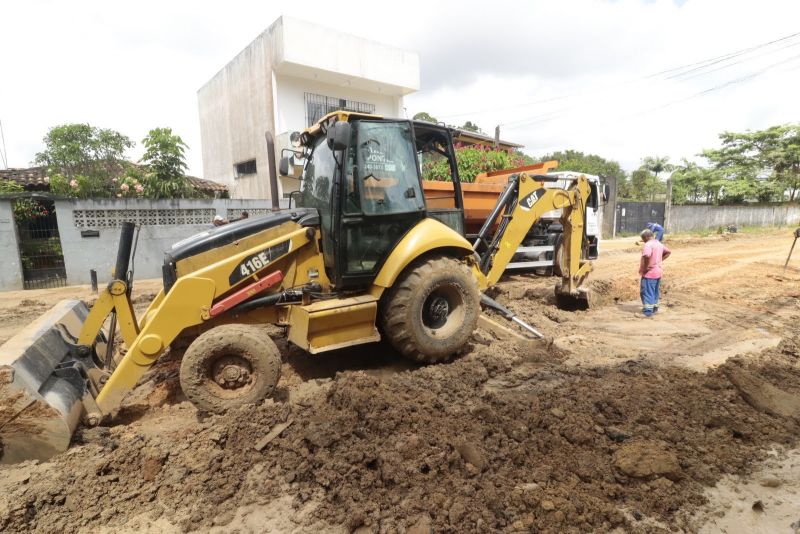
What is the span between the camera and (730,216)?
23828mm

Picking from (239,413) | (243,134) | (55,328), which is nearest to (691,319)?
(239,413)

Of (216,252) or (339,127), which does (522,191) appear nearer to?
(339,127)

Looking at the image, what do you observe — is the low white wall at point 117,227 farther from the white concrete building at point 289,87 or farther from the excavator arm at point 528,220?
the excavator arm at point 528,220

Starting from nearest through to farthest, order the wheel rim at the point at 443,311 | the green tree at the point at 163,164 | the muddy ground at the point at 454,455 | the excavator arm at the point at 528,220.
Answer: the muddy ground at the point at 454,455
the wheel rim at the point at 443,311
the excavator arm at the point at 528,220
the green tree at the point at 163,164

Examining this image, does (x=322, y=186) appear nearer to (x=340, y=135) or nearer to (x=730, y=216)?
(x=340, y=135)

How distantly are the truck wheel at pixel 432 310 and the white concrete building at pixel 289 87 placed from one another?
→ 8773mm

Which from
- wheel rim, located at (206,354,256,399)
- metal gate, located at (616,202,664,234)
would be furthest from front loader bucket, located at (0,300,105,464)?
metal gate, located at (616,202,664,234)

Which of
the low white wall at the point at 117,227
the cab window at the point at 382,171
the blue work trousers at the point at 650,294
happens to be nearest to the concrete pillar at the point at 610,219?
the blue work trousers at the point at 650,294

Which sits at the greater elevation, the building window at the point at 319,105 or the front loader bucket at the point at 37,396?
the building window at the point at 319,105

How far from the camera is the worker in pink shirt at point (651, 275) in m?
6.31

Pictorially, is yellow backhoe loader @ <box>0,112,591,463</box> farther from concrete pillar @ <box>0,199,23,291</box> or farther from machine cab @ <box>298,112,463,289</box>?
concrete pillar @ <box>0,199,23,291</box>

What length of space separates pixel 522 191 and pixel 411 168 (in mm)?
2219

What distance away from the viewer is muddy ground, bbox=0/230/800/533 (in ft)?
7.46

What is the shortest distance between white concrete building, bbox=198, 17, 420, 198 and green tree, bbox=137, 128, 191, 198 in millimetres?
2876
